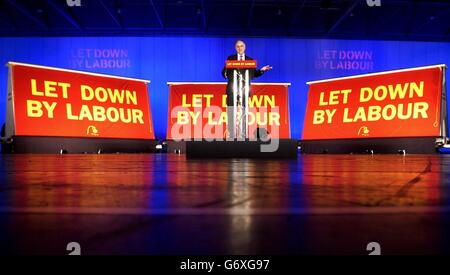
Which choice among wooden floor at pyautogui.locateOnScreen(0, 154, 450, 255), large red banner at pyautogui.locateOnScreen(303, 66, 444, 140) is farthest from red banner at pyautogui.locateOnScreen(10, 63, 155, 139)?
wooden floor at pyautogui.locateOnScreen(0, 154, 450, 255)

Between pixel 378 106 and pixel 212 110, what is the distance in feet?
10.2

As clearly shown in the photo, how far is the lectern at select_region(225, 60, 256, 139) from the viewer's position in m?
3.08

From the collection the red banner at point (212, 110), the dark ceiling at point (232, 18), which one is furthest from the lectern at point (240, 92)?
the dark ceiling at point (232, 18)

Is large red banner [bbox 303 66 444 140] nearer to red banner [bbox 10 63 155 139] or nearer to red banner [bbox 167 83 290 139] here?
red banner [bbox 167 83 290 139]

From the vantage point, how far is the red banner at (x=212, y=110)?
22.1 feet

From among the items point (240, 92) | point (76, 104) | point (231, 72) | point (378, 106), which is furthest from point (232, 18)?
point (240, 92)

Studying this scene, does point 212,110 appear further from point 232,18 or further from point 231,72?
point 231,72

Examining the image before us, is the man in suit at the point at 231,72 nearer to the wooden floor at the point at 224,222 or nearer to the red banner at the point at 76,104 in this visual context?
the wooden floor at the point at 224,222

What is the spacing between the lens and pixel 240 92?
10.4 feet

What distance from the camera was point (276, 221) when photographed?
617 mm

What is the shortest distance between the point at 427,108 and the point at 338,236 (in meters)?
5.93

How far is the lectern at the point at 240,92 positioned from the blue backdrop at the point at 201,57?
20.9ft
